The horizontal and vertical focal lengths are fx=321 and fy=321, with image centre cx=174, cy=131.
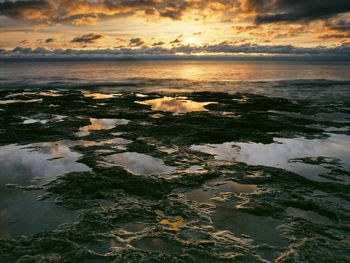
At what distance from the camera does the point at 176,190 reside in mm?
10820

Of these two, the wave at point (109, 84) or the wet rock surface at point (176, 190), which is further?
the wave at point (109, 84)

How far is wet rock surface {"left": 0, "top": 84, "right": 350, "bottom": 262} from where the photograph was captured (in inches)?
297

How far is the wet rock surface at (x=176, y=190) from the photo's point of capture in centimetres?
754

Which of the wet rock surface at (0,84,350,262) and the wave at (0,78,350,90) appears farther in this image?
the wave at (0,78,350,90)

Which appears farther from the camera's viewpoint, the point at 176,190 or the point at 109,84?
the point at 109,84

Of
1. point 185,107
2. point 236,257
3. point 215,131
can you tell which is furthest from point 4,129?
point 236,257

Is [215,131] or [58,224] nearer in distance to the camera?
[58,224]

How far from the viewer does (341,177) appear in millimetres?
11828

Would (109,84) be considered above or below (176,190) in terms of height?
below

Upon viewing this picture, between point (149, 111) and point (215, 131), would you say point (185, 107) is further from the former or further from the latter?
point (215, 131)

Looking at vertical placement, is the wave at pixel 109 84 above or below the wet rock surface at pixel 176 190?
below

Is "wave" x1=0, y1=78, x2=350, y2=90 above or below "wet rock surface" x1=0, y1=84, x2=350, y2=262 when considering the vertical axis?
below

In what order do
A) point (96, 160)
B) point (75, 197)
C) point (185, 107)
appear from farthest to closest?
point (185, 107) → point (96, 160) → point (75, 197)

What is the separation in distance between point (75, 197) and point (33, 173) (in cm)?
304
